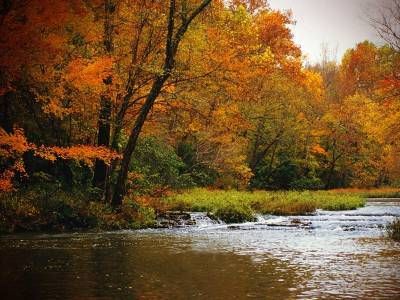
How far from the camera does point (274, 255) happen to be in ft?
45.4

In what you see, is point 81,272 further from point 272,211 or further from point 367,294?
point 272,211

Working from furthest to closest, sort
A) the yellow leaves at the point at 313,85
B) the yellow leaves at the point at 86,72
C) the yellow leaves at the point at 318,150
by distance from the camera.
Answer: the yellow leaves at the point at 313,85 < the yellow leaves at the point at 318,150 < the yellow leaves at the point at 86,72

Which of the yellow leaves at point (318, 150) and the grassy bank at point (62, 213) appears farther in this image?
the yellow leaves at point (318, 150)

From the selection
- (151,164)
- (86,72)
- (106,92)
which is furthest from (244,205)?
(86,72)

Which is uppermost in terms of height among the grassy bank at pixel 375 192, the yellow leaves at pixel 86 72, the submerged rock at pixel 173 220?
the yellow leaves at pixel 86 72

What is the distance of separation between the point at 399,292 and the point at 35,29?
13898mm

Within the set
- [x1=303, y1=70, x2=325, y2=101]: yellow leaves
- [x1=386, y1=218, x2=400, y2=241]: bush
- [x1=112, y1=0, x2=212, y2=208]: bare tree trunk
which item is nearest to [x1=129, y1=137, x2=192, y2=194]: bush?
[x1=112, y1=0, x2=212, y2=208]: bare tree trunk

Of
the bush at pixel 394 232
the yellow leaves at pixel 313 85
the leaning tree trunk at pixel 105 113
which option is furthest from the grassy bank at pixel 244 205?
the yellow leaves at pixel 313 85

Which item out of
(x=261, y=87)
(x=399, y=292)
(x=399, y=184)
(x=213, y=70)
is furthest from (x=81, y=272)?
(x=399, y=184)

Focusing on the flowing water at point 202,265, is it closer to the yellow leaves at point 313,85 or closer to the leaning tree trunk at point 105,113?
the leaning tree trunk at point 105,113

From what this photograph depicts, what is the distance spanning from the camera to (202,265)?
40.3 feet

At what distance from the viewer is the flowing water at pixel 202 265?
942 centimetres

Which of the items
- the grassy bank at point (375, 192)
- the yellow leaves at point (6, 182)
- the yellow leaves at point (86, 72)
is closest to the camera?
the yellow leaves at point (6, 182)

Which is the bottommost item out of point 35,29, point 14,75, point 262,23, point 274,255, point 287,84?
point 274,255
